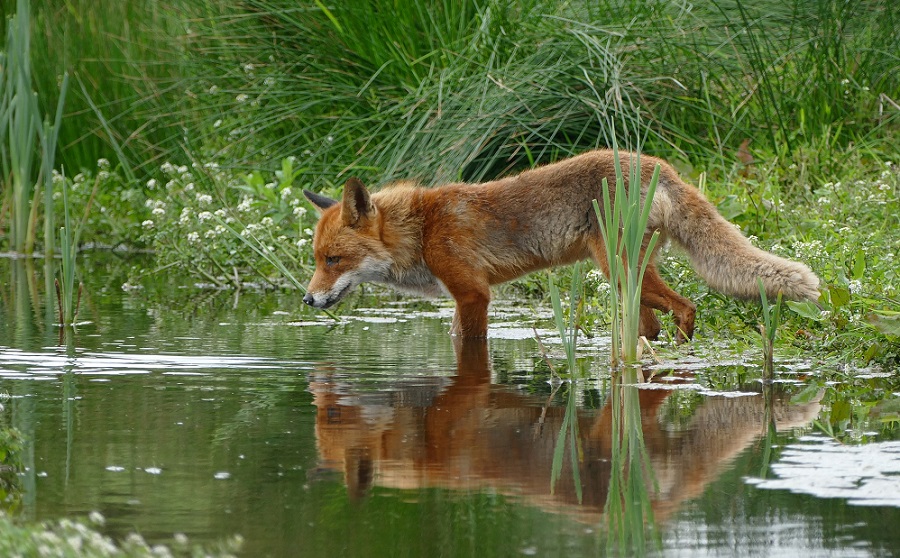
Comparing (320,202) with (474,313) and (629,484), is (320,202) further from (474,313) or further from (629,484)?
(629,484)

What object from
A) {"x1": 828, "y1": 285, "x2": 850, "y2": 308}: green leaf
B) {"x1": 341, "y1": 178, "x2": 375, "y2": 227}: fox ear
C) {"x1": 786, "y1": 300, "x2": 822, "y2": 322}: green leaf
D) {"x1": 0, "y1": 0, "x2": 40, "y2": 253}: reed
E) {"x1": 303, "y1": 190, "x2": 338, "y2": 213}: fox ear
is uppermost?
{"x1": 0, "y1": 0, "x2": 40, "y2": 253}: reed

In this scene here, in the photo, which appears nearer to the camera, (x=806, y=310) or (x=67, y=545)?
(x=67, y=545)

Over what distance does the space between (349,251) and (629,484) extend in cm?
416

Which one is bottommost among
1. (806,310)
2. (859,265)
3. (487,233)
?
(806,310)

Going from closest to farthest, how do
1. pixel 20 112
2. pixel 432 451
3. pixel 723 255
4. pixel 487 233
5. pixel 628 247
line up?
1. pixel 432 451
2. pixel 628 247
3. pixel 723 255
4. pixel 487 233
5. pixel 20 112

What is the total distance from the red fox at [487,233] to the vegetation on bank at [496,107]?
3.99 feet

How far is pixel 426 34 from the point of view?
1254cm

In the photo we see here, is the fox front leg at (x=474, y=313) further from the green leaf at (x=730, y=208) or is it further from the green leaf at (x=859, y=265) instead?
the green leaf at (x=730, y=208)

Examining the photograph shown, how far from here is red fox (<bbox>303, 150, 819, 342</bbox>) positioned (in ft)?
24.0

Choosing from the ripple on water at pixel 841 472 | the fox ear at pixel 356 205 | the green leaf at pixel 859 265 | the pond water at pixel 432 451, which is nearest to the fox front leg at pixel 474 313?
the pond water at pixel 432 451

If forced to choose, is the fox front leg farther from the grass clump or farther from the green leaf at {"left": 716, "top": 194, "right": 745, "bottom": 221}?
the grass clump

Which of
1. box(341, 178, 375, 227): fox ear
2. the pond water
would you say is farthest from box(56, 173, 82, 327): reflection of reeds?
box(341, 178, 375, 227): fox ear

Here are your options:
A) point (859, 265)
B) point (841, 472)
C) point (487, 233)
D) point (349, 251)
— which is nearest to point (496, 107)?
point (487, 233)

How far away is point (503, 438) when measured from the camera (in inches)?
182
